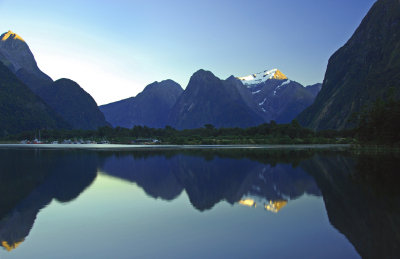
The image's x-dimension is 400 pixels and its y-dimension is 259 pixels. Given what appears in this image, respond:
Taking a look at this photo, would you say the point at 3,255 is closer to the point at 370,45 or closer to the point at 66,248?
the point at 66,248

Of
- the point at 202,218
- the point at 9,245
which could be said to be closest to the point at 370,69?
the point at 202,218

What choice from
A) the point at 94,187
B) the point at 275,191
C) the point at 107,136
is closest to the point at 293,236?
the point at 275,191

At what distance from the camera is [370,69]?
554ft

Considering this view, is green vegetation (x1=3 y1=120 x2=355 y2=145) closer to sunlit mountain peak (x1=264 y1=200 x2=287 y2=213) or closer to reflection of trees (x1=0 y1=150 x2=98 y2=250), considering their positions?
sunlit mountain peak (x1=264 y1=200 x2=287 y2=213)

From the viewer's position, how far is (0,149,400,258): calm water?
1164 cm

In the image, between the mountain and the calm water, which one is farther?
the mountain

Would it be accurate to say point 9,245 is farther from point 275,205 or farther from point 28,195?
point 275,205

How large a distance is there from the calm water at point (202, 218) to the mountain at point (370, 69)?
423ft

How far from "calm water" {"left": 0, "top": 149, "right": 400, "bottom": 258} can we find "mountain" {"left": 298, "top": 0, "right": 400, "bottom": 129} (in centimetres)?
12882

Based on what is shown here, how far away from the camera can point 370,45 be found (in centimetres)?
18150

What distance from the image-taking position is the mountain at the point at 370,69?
145000 mm


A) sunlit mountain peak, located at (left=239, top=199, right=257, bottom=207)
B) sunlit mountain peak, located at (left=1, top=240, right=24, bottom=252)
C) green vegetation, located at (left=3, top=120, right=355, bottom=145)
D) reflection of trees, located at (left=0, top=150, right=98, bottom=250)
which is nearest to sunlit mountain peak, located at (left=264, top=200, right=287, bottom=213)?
sunlit mountain peak, located at (left=239, top=199, right=257, bottom=207)

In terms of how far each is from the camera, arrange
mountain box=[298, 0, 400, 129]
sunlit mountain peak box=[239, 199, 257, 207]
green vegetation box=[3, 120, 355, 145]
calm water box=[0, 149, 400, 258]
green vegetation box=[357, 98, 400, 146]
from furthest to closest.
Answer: mountain box=[298, 0, 400, 129] → green vegetation box=[3, 120, 355, 145] → green vegetation box=[357, 98, 400, 146] → sunlit mountain peak box=[239, 199, 257, 207] → calm water box=[0, 149, 400, 258]

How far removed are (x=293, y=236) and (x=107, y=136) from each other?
175215 mm
